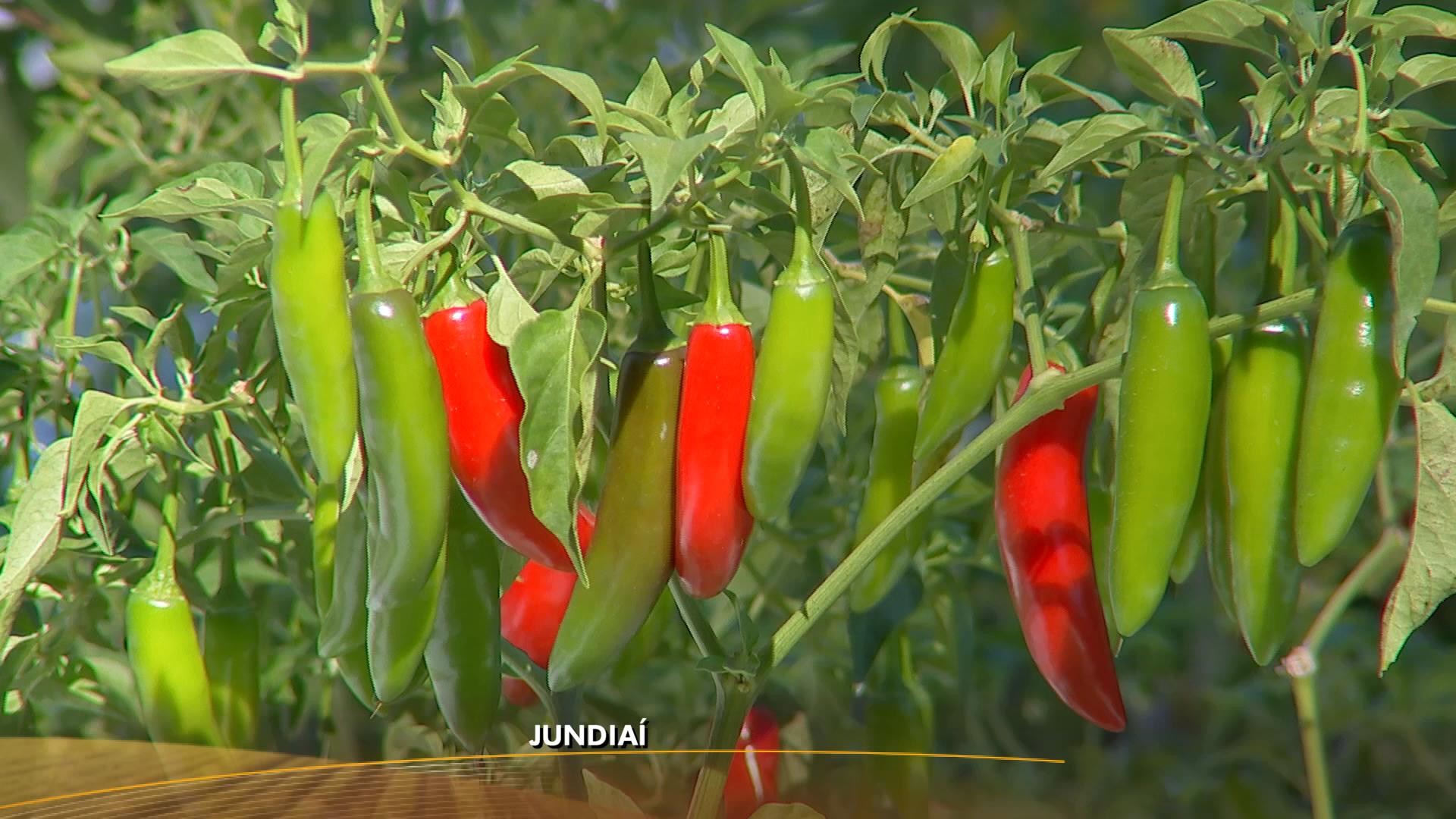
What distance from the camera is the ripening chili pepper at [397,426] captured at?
56 cm

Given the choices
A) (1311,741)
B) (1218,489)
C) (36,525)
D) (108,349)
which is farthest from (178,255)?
(1311,741)

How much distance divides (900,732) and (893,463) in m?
0.23

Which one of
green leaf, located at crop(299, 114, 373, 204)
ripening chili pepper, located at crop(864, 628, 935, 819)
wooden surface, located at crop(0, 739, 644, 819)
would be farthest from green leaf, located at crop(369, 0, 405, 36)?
ripening chili pepper, located at crop(864, 628, 935, 819)

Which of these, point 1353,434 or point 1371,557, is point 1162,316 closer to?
point 1353,434

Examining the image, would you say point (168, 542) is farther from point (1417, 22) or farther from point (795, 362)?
point (1417, 22)

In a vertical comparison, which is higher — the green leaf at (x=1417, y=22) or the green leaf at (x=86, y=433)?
the green leaf at (x=1417, y=22)

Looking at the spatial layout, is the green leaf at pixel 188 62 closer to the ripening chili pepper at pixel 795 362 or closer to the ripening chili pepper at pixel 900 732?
the ripening chili pepper at pixel 795 362

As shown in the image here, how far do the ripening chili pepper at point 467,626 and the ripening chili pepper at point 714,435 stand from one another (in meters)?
0.11

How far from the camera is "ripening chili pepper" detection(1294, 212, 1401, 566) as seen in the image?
0.56 meters

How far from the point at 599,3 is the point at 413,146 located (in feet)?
2.45

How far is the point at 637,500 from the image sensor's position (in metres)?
0.62

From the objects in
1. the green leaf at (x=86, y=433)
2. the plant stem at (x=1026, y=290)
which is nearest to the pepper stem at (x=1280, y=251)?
the plant stem at (x=1026, y=290)

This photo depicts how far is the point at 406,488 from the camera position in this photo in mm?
574

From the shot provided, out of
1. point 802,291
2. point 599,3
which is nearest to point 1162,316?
point 802,291
